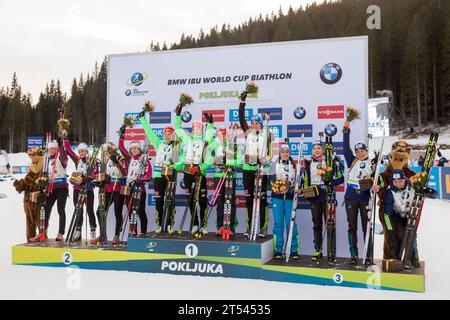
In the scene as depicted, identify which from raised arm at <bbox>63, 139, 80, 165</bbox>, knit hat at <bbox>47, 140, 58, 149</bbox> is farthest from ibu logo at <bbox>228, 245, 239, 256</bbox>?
knit hat at <bbox>47, 140, 58, 149</bbox>

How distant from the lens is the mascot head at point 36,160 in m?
7.50

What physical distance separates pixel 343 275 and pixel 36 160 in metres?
5.45

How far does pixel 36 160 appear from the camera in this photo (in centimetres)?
752

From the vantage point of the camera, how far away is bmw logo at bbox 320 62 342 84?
6.90 m

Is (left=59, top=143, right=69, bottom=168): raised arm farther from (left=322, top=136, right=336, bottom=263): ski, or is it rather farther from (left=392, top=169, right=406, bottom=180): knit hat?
(left=392, top=169, right=406, bottom=180): knit hat

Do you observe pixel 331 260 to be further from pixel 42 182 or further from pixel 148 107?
pixel 42 182

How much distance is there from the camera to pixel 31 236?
292 inches

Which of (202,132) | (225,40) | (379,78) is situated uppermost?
(225,40)

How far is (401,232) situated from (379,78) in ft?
139

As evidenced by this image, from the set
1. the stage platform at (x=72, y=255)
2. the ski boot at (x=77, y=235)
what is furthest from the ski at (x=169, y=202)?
the ski boot at (x=77, y=235)

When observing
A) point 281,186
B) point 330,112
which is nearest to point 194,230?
point 281,186
